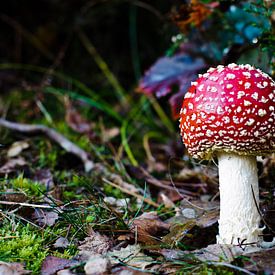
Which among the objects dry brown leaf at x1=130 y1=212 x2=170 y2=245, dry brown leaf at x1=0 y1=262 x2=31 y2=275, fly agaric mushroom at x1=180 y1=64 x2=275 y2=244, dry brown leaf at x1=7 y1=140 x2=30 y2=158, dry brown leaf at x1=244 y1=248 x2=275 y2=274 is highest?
fly agaric mushroom at x1=180 y1=64 x2=275 y2=244

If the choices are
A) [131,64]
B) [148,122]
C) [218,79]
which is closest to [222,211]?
[218,79]

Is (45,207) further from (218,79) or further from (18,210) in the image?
(218,79)

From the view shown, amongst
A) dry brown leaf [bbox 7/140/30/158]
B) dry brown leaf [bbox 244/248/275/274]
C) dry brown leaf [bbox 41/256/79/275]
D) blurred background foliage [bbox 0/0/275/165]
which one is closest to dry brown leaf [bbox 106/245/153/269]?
dry brown leaf [bbox 41/256/79/275]

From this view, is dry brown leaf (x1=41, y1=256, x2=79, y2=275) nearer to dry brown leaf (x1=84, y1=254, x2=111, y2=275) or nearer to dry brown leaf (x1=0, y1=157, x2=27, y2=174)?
dry brown leaf (x1=84, y1=254, x2=111, y2=275)

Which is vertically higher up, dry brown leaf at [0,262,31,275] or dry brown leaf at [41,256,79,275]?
dry brown leaf at [0,262,31,275]

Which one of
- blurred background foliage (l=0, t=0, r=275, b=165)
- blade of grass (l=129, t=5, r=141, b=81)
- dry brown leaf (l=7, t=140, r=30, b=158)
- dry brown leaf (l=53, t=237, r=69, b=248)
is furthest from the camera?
blade of grass (l=129, t=5, r=141, b=81)

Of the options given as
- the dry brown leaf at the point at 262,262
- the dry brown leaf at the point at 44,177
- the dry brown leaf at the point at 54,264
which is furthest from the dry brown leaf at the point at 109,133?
the dry brown leaf at the point at 262,262

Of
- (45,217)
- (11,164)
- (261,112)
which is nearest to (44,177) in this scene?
(11,164)
